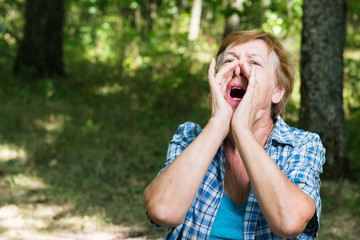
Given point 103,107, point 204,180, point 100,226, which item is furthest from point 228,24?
point 204,180

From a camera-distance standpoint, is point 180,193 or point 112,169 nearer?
point 180,193

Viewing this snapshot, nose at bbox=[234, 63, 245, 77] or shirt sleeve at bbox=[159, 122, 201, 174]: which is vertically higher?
nose at bbox=[234, 63, 245, 77]

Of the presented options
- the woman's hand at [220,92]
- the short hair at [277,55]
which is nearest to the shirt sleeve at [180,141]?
the woman's hand at [220,92]

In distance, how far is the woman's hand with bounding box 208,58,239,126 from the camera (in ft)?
6.55

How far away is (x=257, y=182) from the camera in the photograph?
181 centimetres

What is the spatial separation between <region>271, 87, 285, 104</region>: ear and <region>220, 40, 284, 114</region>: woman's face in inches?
0.9

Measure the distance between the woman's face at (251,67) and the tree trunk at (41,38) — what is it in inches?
306

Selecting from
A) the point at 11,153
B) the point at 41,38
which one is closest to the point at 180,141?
the point at 11,153

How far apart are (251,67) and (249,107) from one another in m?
0.20

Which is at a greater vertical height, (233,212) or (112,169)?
(233,212)

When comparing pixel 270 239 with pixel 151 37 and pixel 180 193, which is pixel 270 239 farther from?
pixel 151 37

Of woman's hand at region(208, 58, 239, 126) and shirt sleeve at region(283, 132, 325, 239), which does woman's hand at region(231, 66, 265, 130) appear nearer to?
woman's hand at region(208, 58, 239, 126)

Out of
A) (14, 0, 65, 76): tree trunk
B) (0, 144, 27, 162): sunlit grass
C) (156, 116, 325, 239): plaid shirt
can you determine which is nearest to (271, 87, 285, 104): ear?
(156, 116, 325, 239): plaid shirt

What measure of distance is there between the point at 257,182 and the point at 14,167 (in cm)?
443
